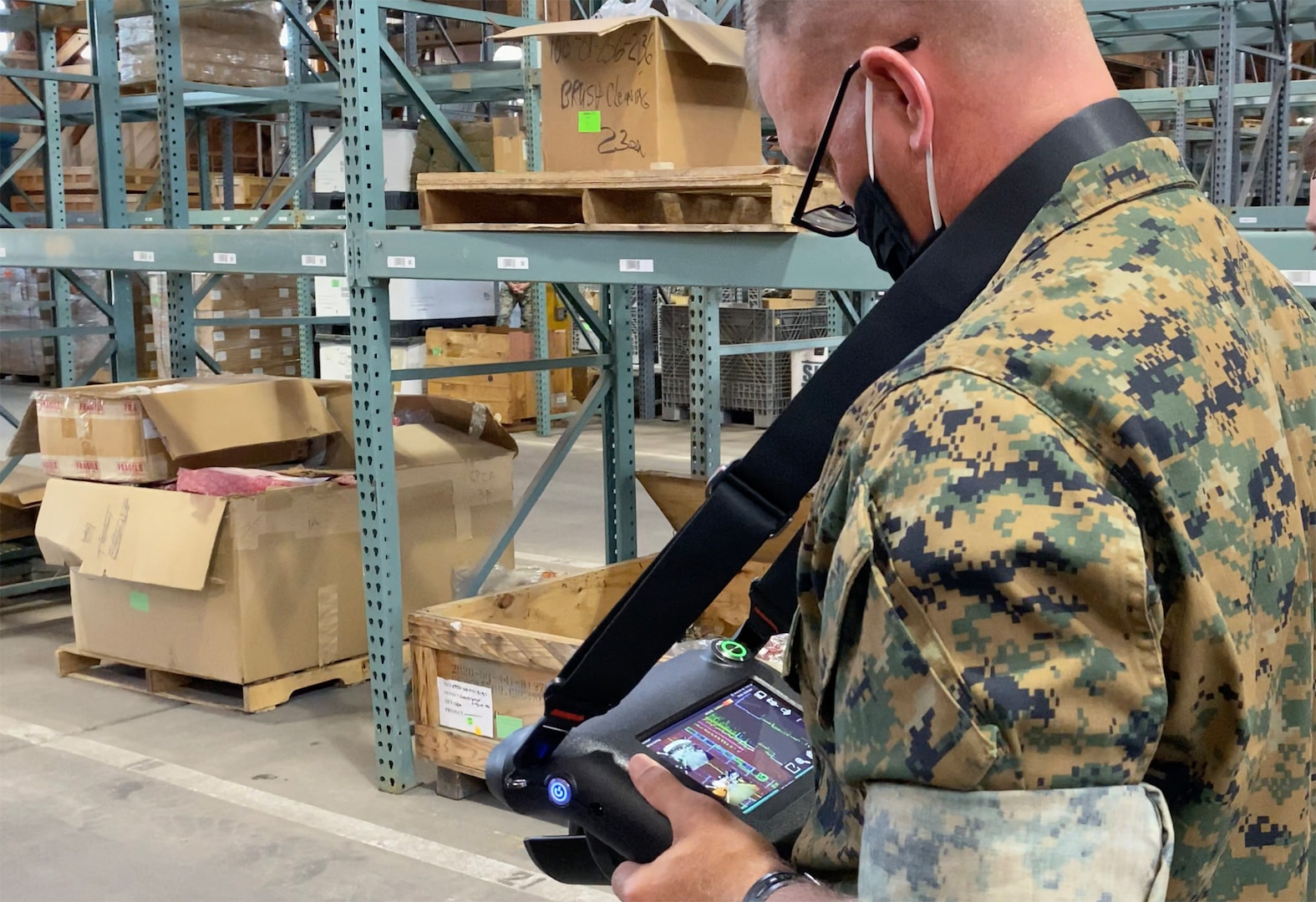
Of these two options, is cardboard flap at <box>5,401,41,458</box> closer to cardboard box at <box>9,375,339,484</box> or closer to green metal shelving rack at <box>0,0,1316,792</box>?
cardboard box at <box>9,375,339,484</box>

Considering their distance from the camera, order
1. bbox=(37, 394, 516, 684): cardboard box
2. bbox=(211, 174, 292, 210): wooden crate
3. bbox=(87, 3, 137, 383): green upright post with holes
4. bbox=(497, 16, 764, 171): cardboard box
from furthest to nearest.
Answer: bbox=(211, 174, 292, 210): wooden crate → bbox=(87, 3, 137, 383): green upright post with holes → bbox=(37, 394, 516, 684): cardboard box → bbox=(497, 16, 764, 171): cardboard box

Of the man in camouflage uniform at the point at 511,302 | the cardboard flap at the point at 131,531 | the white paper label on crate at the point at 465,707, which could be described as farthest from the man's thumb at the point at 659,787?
the man in camouflage uniform at the point at 511,302

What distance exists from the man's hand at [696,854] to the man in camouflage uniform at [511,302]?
10.5 m

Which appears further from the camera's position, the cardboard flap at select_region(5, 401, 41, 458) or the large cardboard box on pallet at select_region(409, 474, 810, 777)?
the cardboard flap at select_region(5, 401, 41, 458)

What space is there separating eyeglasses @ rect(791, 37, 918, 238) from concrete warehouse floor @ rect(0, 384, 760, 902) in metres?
2.35

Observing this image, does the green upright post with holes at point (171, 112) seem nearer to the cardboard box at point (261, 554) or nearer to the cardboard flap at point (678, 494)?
the cardboard box at point (261, 554)

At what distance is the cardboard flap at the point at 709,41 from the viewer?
318 cm

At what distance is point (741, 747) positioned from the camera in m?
1.14

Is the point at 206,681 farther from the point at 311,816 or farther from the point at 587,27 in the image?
the point at 587,27

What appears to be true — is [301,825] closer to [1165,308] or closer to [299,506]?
[299,506]

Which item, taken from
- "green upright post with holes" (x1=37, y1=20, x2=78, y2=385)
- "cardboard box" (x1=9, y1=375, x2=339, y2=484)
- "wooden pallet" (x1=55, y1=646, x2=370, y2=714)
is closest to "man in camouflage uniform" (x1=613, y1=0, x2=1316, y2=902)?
"wooden pallet" (x1=55, y1=646, x2=370, y2=714)

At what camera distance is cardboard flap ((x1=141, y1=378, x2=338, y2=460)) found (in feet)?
15.2

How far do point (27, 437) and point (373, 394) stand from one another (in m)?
2.27

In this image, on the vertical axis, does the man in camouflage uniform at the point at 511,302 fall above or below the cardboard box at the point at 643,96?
below
